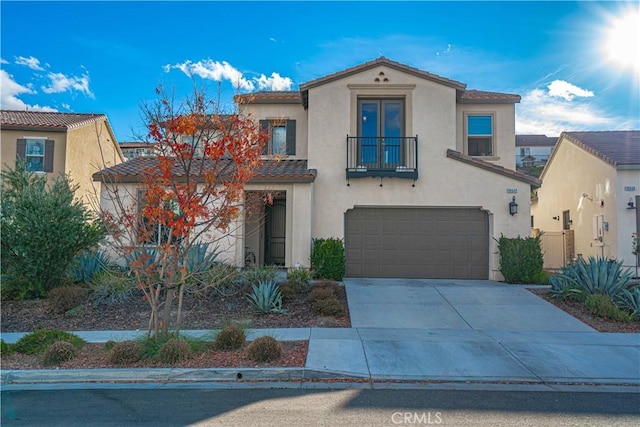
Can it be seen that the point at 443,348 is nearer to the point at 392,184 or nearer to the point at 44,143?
the point at 392,184

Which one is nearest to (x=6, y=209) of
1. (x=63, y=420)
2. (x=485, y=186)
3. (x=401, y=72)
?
(x=63, y=420)

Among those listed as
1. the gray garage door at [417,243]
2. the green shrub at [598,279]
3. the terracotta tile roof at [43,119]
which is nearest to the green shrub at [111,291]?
the gray garage door at [417,243]

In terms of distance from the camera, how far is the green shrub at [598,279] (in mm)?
10641

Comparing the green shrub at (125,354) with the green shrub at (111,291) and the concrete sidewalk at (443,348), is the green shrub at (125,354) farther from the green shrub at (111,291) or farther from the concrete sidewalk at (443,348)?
the green shrub at (111,291)

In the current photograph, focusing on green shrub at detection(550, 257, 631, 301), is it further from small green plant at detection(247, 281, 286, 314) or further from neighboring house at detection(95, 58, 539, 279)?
small green plant at detection(247, 281, 286, 314)

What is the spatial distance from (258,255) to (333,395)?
10.6 meters

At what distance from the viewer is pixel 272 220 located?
1630 cm

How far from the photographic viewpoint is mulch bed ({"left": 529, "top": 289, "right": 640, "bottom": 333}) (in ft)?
29.8

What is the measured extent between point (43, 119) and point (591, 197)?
24.1 meters

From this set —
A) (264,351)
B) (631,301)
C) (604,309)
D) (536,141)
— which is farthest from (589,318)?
(536,141)

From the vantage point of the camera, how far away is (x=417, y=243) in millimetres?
14297

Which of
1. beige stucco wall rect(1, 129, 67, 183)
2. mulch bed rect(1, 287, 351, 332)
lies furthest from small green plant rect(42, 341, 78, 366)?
beige stucco wall rect(1, 129, 67, 183)

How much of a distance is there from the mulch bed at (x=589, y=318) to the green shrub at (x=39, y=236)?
11.3 meters

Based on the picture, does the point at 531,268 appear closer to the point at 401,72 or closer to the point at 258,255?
the point at 401,72
